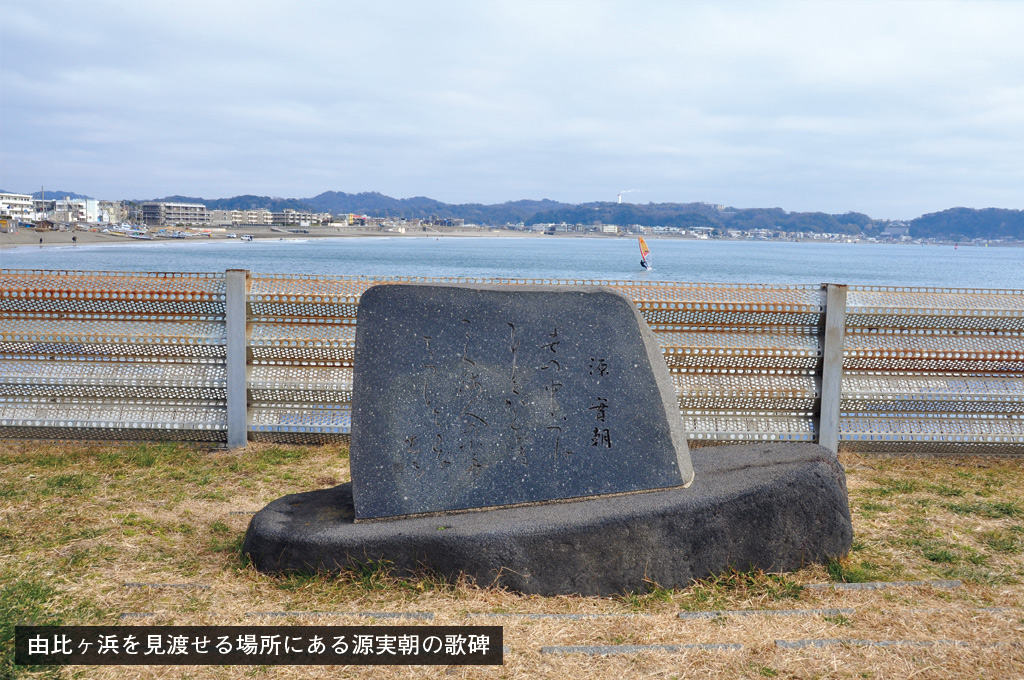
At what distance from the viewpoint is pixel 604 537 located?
493 centimetres

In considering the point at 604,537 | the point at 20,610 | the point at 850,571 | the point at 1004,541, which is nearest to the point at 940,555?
the point at 1004,541

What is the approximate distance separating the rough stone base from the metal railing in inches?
127

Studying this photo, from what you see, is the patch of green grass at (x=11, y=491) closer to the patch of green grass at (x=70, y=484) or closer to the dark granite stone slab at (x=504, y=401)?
the patch of green grass at (x=70, y=484)

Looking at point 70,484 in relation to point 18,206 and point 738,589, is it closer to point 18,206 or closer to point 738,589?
point 738,589

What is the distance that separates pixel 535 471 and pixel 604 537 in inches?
28.2

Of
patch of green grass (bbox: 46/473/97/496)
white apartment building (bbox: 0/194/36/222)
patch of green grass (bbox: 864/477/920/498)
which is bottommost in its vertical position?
patch of green grass (bbox: 46/473/97/496)

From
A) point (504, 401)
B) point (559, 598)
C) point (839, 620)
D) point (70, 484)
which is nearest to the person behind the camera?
point (839, 620)

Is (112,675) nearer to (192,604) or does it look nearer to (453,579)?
(192,604)

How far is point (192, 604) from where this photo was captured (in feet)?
15.4

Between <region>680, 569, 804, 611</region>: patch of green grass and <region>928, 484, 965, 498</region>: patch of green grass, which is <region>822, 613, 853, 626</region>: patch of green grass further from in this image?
<region>928, 484, 965, 498</region>: patch of green grass

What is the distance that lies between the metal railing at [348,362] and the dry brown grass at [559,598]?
4.47 ft

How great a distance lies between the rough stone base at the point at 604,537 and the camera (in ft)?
16.1

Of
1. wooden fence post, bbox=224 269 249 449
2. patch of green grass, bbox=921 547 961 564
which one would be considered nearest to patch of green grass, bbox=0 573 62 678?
wooden fence post, bbox=224 269 249 449

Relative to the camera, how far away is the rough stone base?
491 cm
